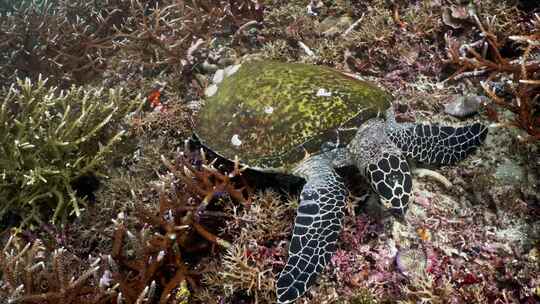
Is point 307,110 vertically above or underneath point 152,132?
above

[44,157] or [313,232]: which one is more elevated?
[313,232]

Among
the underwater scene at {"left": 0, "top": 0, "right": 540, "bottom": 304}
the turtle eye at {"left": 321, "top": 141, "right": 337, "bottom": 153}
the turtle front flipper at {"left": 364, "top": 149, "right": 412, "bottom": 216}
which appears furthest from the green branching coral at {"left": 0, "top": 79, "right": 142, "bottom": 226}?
the turtle front flipper at {"left": 364, "top": 149, "right": 412, "bottom": 216}

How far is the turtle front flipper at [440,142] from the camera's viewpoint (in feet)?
9.93

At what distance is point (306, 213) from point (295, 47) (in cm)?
255

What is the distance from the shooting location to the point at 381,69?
4152mm

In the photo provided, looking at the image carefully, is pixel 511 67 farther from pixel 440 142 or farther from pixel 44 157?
pixel 44 157

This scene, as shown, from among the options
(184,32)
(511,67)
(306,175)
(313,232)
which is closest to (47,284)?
(313,232)

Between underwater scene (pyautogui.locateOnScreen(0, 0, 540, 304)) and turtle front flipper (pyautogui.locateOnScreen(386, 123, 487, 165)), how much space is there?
1 centimetres

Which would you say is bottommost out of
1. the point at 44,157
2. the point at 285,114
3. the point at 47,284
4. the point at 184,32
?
the point at 47,284

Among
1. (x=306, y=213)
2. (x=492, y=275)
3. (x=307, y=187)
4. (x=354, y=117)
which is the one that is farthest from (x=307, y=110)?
(x=492, y=275)

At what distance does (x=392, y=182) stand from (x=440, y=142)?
0.70 metres

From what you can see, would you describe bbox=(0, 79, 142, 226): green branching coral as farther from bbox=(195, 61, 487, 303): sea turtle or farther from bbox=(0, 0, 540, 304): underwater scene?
bbox=(195, 61, 487, 303): sea turtle

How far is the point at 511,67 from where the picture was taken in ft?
10.8

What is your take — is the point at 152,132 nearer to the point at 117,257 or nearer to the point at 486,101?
the point at 117,257
